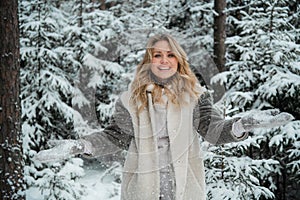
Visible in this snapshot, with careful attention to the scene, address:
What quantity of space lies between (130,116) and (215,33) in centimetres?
568

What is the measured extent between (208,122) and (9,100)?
11.4 feet

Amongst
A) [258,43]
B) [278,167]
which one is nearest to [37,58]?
[258,43]

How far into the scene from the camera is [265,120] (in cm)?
206

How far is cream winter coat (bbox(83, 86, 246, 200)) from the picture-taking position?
2281 millimetres

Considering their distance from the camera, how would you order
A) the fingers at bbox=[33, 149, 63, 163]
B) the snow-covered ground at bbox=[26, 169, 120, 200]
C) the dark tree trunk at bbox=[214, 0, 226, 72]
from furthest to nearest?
the dark tree trunk at bbox=[214, 0, 226, 72], the snow-covered ground at bbox=[26, 169, 120, 200], the fingers at bbox=[33, 149, 63, 163]

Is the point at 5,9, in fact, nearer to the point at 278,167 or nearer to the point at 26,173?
the point at 26,173

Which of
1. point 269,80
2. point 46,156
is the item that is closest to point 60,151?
point 46,156

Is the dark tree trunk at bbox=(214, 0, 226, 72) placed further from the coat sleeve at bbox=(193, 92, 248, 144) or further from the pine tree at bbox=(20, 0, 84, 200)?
the coat sleeve at bbox=(193, 92, 248, 144)

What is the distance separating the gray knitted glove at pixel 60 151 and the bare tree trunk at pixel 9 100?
3.04 metres

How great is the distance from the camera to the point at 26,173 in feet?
20.7

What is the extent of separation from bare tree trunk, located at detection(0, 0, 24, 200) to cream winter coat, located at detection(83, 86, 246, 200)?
305 centimetres

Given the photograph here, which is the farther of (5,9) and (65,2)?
(65,2)

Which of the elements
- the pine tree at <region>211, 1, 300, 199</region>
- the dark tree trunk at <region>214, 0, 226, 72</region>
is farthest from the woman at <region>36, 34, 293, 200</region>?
the dark tree trunk at <region>214, 0, 226, 72</region>

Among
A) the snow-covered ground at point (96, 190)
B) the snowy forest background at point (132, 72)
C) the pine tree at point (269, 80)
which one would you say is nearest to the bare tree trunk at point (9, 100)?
the snowy forest background at point (132, 72)
